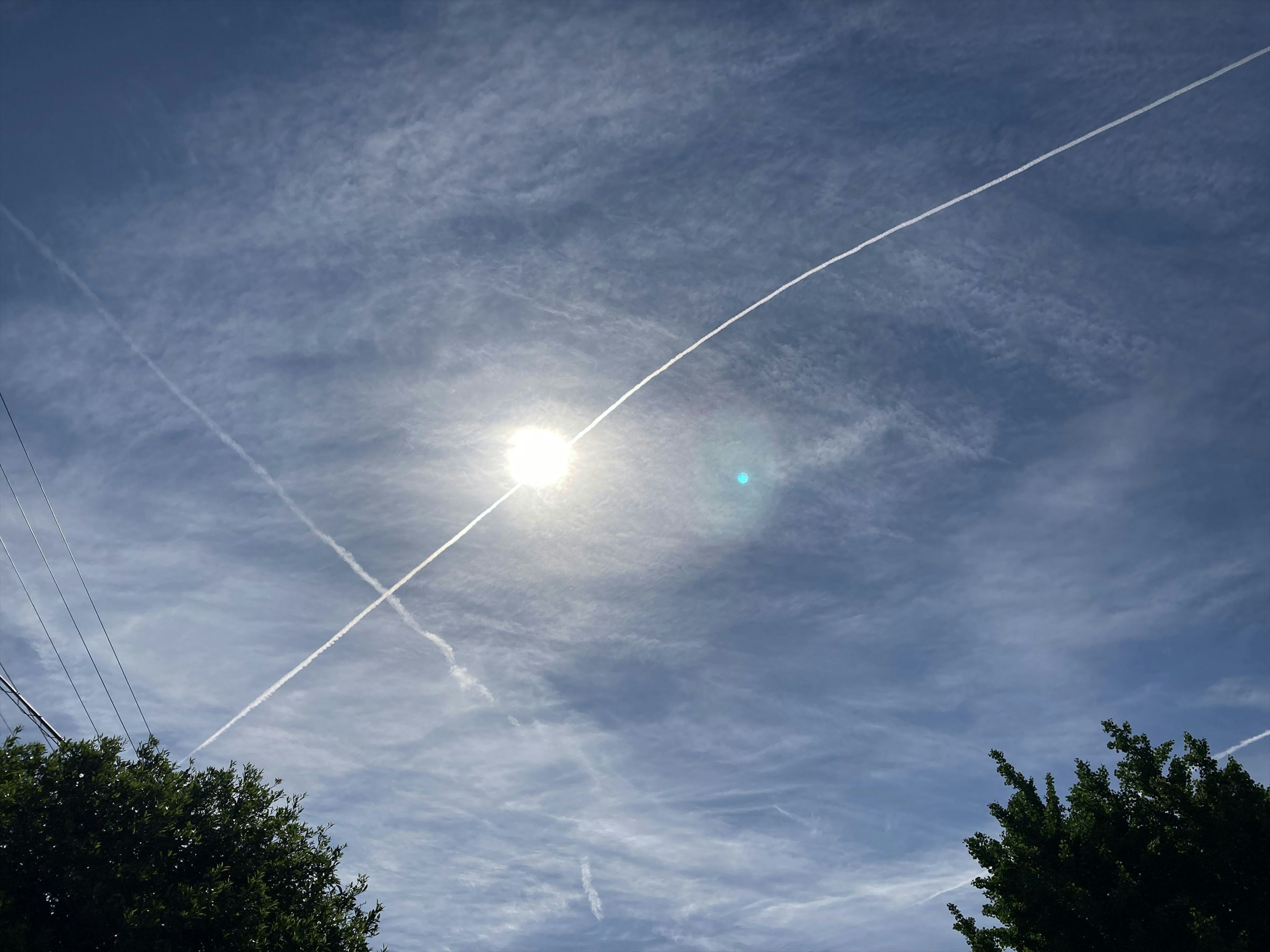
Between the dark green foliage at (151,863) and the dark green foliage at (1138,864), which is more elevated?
the dark green foliage at (151,863)

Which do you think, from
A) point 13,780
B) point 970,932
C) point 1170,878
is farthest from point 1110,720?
point 13,780

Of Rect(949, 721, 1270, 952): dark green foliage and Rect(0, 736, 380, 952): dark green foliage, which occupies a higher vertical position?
Rect(0, 736, 380, 952): dark green foliage

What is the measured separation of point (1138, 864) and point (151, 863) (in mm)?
29805

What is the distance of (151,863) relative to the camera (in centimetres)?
2469

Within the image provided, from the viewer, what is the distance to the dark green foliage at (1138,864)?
21266 millimetres

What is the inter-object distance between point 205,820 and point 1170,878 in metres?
30.9

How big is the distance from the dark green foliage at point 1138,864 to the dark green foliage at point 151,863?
2292 cm

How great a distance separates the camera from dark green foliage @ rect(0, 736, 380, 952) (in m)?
23.2

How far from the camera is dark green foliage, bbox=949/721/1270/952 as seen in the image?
69.8ft

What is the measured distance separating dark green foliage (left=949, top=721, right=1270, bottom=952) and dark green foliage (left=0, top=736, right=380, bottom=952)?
75.2 feet

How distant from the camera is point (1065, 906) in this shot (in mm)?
22656

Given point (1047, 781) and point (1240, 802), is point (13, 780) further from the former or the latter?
point (1240, 802)

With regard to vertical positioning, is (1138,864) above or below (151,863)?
below

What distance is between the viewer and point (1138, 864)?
2306 centimetres
